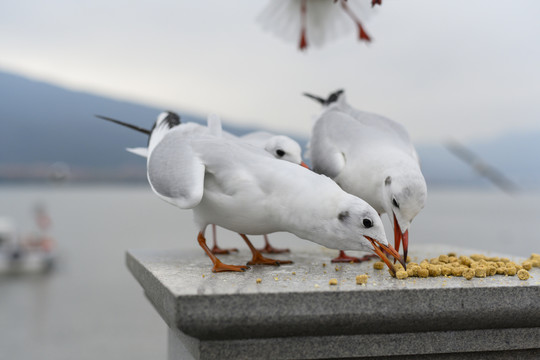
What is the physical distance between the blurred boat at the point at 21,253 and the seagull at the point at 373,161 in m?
24.9

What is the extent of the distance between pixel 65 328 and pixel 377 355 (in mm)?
21595

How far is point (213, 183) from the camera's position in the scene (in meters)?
3.13

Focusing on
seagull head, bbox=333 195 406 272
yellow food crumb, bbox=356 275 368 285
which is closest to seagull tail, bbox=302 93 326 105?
seagull head, bbox=333 195 406 272

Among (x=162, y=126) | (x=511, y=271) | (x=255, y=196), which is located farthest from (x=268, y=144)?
(x=511, y=271)

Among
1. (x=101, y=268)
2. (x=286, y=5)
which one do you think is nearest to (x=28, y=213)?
(x=101, y=268)

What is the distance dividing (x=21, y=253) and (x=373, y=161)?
1025 inches

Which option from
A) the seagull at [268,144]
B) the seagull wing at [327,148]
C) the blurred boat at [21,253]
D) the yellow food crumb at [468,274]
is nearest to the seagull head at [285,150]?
the seagull at [268,144]

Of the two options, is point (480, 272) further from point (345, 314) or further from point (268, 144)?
point (268, 144)

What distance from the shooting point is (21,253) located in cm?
2636

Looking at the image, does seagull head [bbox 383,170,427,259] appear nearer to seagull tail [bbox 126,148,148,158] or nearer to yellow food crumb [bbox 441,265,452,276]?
yellow food crumb [bbox 441,265,452,276]

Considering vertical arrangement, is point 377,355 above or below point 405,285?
below

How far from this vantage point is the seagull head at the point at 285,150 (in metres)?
3.47

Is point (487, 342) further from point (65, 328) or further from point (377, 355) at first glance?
point (65, 328)

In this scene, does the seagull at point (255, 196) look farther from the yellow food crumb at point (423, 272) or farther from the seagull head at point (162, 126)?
the seagull head at point (162, 126)
